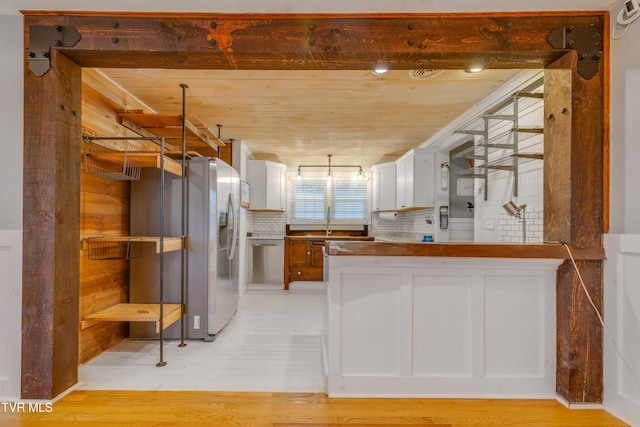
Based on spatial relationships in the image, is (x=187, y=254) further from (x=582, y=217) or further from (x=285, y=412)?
(x=582, y=217)

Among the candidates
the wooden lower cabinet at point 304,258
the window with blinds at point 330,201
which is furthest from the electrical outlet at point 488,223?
the window with blinds at point 330,201

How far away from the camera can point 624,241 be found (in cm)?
171

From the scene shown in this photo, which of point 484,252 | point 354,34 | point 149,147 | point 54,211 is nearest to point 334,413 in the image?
point 484,252

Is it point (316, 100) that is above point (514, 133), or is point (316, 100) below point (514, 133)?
above

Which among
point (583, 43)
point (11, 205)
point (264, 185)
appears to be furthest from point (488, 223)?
point (11, 205)

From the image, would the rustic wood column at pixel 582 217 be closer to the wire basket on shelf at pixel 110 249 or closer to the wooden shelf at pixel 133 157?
the wooden shelf at pixel 133 157

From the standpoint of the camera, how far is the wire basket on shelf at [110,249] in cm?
249

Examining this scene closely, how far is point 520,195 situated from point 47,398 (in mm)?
3427

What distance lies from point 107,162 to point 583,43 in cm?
318

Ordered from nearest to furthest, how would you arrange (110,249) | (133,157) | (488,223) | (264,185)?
(133,157) < (110,249) < (488,223) < (264,185)

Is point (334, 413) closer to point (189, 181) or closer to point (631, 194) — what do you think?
point (631, 194)

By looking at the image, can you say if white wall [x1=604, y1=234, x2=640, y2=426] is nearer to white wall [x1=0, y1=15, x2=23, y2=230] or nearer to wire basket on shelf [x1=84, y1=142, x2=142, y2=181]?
wire basket on shelf [x1=84, y1=142, x2=142, y2=181]

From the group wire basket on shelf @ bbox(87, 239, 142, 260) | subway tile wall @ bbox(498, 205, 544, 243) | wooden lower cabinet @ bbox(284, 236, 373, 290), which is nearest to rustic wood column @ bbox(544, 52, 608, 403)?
subway tile wall @ bbox(498, 205, 544, 243)

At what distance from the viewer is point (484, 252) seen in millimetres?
1876
